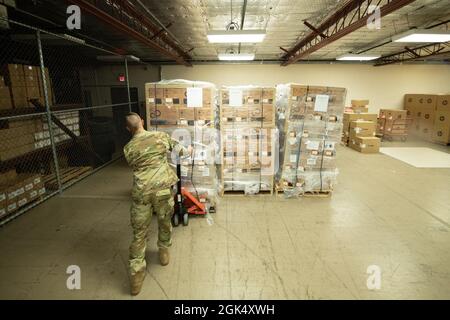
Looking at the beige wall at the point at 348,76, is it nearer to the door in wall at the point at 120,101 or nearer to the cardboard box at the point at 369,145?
the door in wall at the point at 120,101

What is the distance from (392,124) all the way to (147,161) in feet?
37.7

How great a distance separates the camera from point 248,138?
16.4ft

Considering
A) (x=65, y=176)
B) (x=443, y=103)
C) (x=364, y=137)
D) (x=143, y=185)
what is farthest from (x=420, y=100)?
(x=65, y=176)

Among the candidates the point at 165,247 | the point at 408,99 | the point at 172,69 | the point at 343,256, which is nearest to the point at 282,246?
the point at 343,256

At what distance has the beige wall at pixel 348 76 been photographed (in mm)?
11969

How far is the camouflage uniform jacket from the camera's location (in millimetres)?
2662

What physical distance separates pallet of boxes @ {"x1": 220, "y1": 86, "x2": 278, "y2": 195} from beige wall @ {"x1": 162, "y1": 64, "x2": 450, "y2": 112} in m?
7.59

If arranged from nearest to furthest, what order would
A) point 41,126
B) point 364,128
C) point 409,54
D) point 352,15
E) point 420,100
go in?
1. point 41,126
2. point 352,15
3. point 364,128
4. point 409,54
5. point 420,100

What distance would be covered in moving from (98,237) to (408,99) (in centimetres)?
1364

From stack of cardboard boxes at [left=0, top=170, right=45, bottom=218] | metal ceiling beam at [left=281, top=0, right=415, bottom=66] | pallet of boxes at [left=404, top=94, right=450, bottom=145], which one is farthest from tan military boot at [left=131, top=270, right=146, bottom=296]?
pallet of boxes at [left=404, top=94, right=450, bottom=145]

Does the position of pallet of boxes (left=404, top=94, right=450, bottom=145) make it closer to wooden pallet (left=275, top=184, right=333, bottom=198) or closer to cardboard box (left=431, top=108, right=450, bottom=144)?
cardboard box (left=431, top=108, right=450, bottom=144)

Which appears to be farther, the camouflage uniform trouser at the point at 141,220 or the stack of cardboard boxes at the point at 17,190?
the stack of cardboard boxes at the point at 17,190

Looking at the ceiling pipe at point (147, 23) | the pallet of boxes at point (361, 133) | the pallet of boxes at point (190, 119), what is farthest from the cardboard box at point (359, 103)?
the pallet of boxes at point (190, 119)

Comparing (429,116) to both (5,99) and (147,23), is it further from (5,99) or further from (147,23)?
(5,99)
